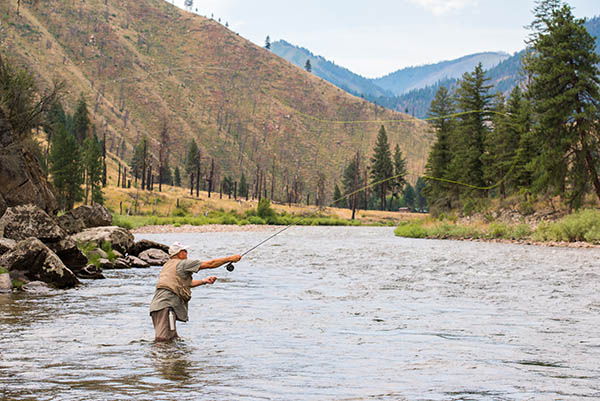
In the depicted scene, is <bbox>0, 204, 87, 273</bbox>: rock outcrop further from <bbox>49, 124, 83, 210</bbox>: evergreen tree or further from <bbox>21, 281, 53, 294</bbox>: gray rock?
<bbox>49, 124, 83, 210</bbox>: evergreen tree

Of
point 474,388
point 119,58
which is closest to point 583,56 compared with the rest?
point 474,388

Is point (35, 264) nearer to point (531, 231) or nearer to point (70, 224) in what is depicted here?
point (70, 224)

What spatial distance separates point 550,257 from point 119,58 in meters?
174

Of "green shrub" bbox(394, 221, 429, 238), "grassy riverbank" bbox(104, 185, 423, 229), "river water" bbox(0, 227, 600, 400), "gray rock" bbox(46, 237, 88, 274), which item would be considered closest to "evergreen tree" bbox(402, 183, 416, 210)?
"grassy riverbank" bbox(104, 185, 423, 229)

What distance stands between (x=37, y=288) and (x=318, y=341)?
8.40m

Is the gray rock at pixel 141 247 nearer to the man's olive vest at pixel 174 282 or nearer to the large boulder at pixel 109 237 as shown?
the large boulder at pixel 109 237

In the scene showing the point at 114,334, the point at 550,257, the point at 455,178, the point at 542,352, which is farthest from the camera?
the point at 455,178

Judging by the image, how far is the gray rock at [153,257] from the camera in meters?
25.8

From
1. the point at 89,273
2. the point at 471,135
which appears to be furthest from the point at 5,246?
the point at 471,135

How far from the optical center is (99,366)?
331 inches

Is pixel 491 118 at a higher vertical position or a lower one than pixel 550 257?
higher

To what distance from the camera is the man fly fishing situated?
A: 9.80 m

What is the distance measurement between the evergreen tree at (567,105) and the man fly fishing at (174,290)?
3433 cm

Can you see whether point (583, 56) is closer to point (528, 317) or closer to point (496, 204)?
point (496, 204)
